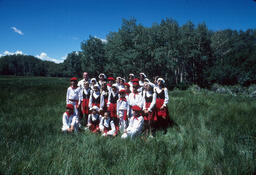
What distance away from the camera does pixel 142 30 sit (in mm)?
27172

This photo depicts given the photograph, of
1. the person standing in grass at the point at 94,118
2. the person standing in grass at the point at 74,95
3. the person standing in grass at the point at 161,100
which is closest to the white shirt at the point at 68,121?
the person standing in grass at the point at 94,118

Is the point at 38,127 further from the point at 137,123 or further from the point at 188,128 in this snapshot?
the point at 188,128

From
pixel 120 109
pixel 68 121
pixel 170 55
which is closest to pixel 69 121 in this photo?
pixel 68 121

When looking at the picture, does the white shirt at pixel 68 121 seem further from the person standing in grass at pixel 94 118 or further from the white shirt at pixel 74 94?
the white shirt at pixel 74 94

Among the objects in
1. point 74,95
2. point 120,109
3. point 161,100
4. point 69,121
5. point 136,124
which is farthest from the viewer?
point 74,95

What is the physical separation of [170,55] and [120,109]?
85.1 feet

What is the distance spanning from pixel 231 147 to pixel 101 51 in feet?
122

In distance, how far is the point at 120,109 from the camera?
5555 millimetres

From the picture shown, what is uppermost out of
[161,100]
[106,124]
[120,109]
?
[161,100]

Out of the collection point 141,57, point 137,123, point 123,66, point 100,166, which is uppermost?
point 141,57

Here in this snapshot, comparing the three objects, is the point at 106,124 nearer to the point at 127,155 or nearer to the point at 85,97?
the point at 85,97

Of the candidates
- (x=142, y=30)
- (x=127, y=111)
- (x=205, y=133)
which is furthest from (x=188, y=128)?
(x=142, y=30)

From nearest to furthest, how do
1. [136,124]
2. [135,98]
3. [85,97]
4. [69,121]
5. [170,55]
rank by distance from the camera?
[136,124]
[69,121]
[135,98]
[85,97]
[170,55]

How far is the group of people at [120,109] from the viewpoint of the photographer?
16.4 ft
